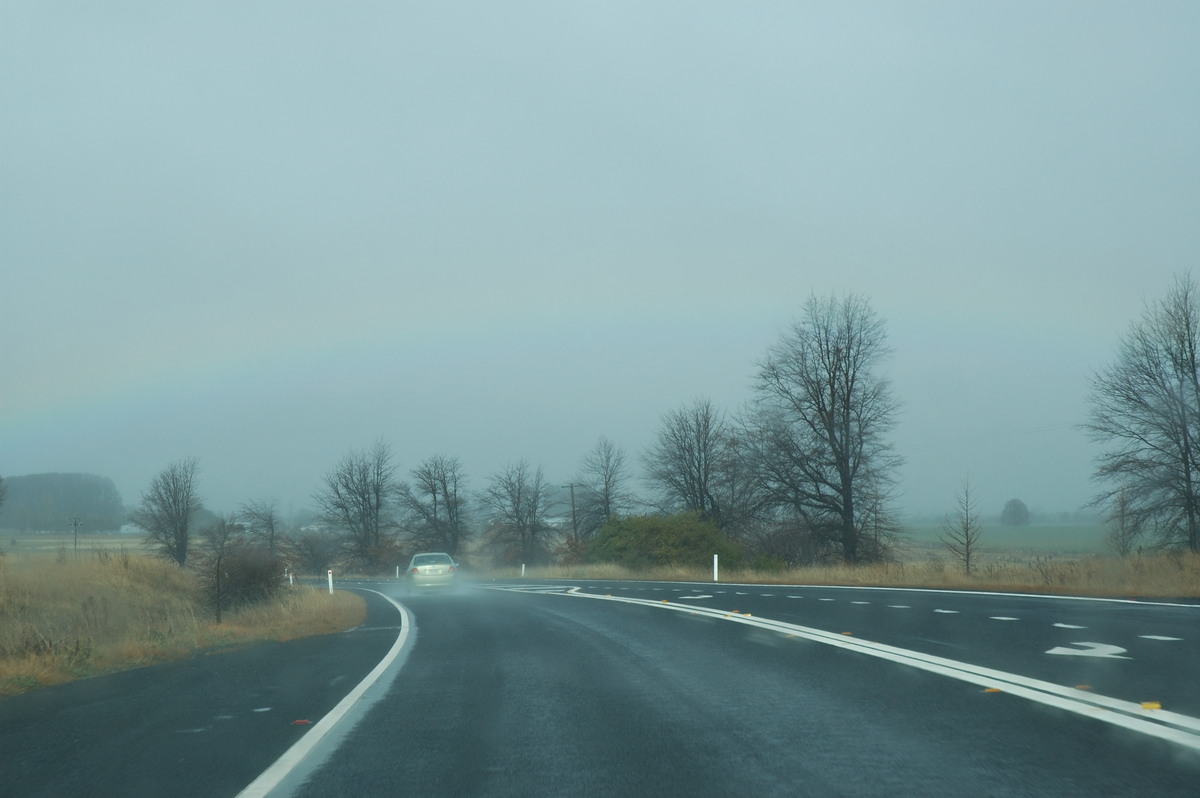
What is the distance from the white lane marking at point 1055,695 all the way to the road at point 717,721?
3 cm

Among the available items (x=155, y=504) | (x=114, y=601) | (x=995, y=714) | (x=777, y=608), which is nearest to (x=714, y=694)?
(x=995, y=714)

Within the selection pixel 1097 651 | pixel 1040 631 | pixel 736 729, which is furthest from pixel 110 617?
pixel 1097 651

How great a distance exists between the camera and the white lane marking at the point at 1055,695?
5871 mm

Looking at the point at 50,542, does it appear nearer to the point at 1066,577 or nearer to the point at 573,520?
the point at 1066,577

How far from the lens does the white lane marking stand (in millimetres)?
5871

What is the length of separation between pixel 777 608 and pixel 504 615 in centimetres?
563

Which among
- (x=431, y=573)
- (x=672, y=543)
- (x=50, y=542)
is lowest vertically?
(x=431, y=573)

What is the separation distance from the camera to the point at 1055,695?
717 cm

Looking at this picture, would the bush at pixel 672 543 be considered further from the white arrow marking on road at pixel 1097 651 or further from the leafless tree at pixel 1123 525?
the white arrow marking on road at pixel 1097 651

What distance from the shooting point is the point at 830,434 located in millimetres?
42750

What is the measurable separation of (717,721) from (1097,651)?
5.00 metres

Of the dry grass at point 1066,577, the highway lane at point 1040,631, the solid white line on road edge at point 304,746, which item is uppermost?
the dry grass at point 1066,577

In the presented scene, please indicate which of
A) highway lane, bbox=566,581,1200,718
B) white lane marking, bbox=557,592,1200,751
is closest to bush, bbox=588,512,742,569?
highway lane, bbox=566,581,1200,718

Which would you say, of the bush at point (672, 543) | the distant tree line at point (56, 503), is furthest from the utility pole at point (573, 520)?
the distant tree line at point (56, 503)
